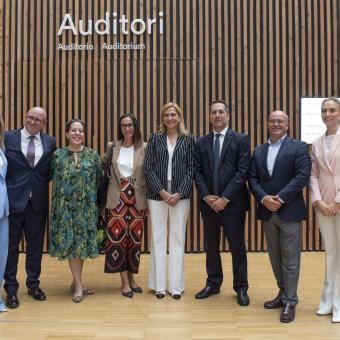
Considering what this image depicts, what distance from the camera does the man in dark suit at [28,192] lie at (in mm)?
→ 3695

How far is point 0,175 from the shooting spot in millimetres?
3396

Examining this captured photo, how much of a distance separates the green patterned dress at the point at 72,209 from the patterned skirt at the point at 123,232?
0.51ft

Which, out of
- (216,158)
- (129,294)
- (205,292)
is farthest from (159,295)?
(216,158)

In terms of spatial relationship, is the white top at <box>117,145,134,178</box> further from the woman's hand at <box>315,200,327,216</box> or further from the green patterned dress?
the woman's hand at <box>315,200,327,216</box>

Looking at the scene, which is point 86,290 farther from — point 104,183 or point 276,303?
point 276,303

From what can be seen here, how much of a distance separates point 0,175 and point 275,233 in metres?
2.18

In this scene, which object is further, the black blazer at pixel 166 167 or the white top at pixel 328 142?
the black blazer at pixel 166 167

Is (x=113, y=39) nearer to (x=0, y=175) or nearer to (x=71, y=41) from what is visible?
(x=71, y=41)

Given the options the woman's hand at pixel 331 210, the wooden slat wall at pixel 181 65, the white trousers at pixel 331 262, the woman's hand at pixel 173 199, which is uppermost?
the wooden slat wall at pixel 181 65

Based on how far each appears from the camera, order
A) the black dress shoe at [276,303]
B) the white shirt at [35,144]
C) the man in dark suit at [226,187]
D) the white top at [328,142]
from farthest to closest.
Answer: the white shirt at [35,144], the man in dark suit at [226,187], the black dress shoe at [276,303], the white top at [328,142]

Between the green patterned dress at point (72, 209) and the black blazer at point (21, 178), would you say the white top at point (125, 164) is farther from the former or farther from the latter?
the black blazer at point (21, 178)

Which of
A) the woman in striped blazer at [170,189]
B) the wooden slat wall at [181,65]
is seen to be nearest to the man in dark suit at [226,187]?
the woman in striped blazer at [170,189]

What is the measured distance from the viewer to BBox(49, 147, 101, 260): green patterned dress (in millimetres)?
3734

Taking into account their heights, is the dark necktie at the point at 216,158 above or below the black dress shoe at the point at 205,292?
above
